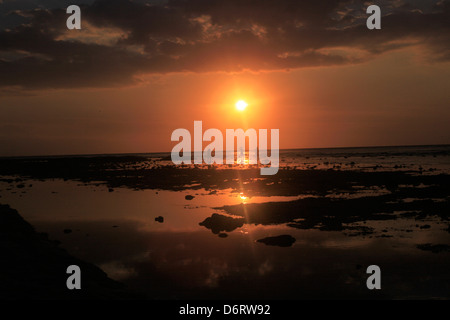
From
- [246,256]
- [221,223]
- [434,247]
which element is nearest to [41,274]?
[246,256]

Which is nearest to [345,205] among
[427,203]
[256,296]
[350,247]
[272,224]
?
[427,203]

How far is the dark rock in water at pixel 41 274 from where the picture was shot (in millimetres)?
9767

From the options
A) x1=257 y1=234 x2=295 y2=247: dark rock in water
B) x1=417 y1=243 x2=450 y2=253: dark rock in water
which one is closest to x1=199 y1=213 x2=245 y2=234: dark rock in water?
x1=257 y1=234 x2=295 y2=247: dark rock in water

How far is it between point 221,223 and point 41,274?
35.3 feet

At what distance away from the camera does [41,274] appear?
11.3m

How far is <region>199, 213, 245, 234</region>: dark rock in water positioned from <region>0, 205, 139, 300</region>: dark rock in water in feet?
25.9

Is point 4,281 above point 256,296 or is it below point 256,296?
above

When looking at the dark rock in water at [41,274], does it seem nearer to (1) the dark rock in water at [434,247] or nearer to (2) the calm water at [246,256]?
(2) the calm water at [246,256]

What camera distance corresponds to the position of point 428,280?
1231cm

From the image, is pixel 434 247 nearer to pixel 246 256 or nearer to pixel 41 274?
pixel 246 256

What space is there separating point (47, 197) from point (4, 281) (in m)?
26.6
